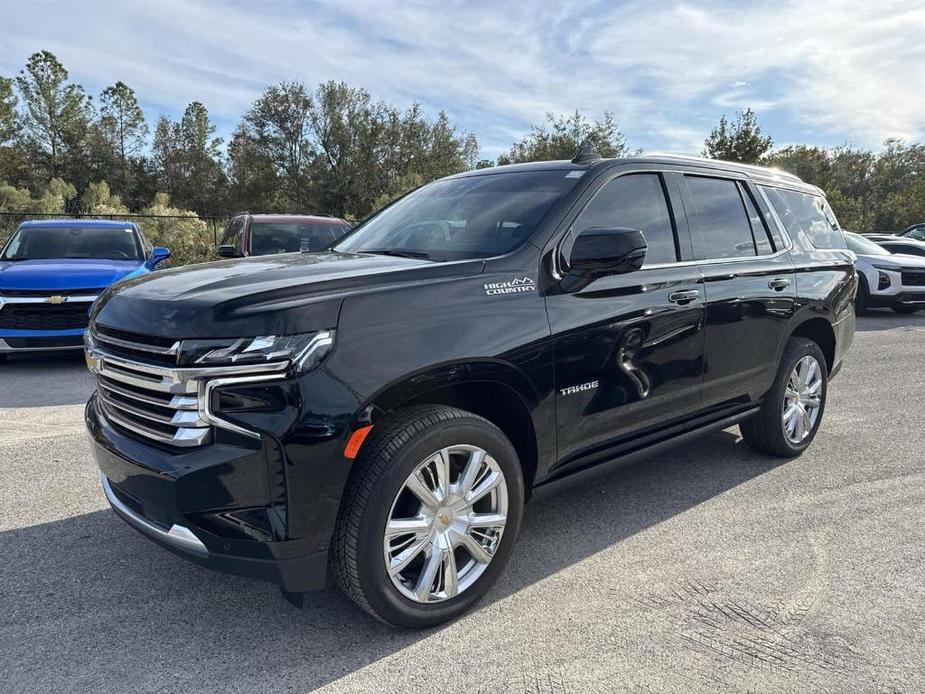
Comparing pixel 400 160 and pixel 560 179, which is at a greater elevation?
pixel 400 160

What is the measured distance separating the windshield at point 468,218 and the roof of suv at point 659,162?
72mm

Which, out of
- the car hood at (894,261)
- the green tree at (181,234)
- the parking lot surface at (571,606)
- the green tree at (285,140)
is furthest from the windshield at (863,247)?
the green tree at (285,140)

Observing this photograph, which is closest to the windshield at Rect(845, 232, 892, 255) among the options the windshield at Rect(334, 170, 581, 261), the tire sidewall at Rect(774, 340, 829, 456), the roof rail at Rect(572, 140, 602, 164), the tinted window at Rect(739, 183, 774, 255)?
the tire sidewall at Rect(774, 340, 829, 456)

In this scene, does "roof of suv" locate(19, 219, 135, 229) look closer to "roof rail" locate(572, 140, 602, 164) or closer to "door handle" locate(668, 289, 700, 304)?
"roof rail" locate(572, 140, 602, 164)

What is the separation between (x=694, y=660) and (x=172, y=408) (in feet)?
6.94

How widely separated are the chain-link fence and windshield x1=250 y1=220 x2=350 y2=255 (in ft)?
28.7

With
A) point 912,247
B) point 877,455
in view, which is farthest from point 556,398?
point 912,247

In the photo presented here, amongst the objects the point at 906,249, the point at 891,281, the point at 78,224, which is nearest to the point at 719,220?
the point at 78,224

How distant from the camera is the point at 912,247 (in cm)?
1429

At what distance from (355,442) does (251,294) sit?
0.64m

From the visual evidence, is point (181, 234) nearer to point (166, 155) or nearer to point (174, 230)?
point (174, 230)

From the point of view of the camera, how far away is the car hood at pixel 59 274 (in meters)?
7.02

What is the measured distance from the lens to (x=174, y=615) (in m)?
2.67

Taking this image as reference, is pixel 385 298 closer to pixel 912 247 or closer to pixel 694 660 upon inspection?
pixel 694 660
